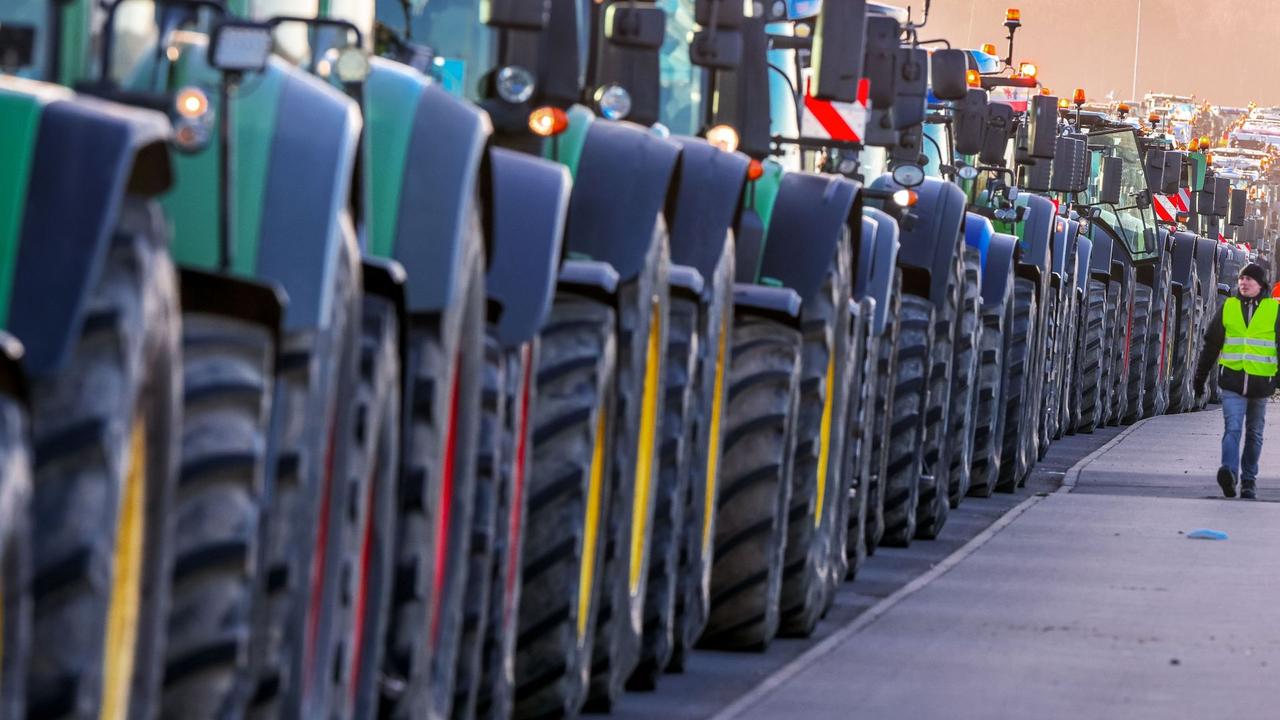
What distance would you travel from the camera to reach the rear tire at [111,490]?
436 cm

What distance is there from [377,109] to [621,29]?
265 cm

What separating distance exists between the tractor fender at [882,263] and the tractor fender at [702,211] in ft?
11.2

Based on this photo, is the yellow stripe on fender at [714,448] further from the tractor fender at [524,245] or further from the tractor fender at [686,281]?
the tractor fender at [524,245]

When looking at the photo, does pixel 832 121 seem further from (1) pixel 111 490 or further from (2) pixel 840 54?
(1) pixel 111 490

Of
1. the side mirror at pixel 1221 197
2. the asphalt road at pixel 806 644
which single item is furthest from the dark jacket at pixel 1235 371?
the side mirror at pixel 1221 197

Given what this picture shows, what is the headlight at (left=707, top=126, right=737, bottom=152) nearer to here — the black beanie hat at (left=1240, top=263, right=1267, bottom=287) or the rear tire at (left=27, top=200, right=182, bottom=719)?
the rear tire at (left=27, top=200, right=182, bottom=719)

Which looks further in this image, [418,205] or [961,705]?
[961,705]

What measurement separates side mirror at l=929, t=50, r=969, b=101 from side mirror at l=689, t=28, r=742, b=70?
18.6 ft

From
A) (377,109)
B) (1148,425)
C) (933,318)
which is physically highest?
(377,109)

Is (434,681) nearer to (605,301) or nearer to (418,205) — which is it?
(418,205)

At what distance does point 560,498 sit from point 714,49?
2.45m

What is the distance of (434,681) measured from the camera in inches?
277

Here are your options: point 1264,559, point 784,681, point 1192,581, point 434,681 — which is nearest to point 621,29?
point 784,681

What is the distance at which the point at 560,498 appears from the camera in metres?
8.35
